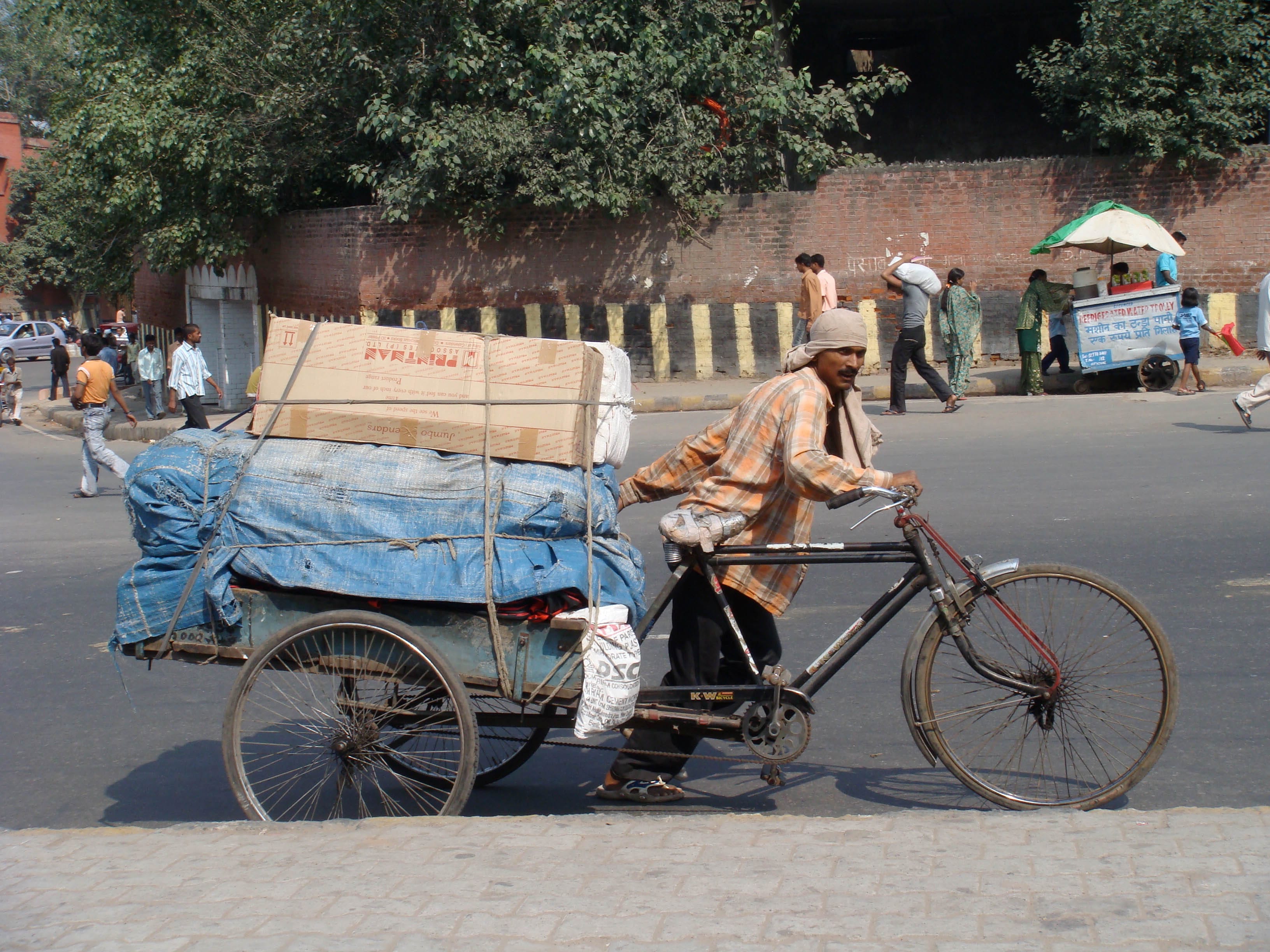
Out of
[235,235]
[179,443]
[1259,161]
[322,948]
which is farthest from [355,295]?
[322,948]

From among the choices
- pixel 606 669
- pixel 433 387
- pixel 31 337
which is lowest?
pixel 606 669

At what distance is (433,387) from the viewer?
379cm

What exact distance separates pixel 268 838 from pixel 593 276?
49.1 feet

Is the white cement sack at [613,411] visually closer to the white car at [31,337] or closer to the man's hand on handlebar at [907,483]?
the man's hand on handlebar at [907,483]

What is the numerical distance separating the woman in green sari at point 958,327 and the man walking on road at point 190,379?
345 inches

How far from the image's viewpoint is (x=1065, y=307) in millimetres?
14945

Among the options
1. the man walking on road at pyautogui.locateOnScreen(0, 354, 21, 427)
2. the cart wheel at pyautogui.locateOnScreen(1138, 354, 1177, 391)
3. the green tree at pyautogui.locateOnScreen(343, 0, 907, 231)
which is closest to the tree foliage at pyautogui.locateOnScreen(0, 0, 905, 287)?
the green tree at pyautogui.locateOnScreen(343, 0, 907, 231)

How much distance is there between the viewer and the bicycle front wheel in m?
3.65

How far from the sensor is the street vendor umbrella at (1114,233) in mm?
13891

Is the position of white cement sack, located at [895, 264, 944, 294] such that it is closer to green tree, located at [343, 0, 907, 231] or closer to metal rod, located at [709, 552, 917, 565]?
green tree, located at [343, 0, 907, 231]

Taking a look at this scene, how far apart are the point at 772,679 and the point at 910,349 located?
9.98 metres

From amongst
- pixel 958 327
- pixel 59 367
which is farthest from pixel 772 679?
pixel 59 367

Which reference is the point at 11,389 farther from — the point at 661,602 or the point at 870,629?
the point at 870,629

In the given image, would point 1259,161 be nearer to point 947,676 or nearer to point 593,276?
point 593,276
